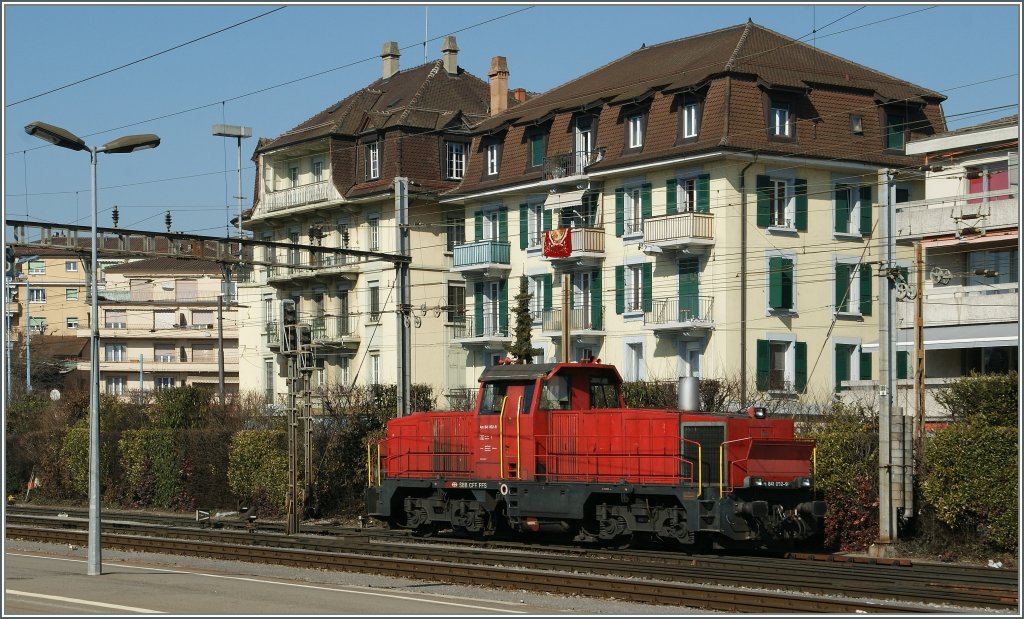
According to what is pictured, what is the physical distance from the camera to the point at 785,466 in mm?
24984

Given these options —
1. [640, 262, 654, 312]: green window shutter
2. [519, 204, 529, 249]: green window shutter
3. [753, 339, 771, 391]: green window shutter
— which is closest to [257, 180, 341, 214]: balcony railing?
[519, 204, 529, 249]: green window shutter

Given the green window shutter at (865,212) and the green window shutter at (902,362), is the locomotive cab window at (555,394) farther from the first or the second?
the green window shutter at (865,212)

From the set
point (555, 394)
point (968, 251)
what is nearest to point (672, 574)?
point (555, 394)

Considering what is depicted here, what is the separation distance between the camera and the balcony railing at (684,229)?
4528 centimetres

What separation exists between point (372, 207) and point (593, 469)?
3655cm

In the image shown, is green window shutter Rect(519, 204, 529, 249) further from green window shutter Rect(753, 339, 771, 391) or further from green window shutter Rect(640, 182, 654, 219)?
green window shutter Rect(753, 339, 771, 391)

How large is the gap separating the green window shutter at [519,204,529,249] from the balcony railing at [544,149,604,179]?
2390 millimetres

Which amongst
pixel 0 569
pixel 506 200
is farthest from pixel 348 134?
pixel 0 569

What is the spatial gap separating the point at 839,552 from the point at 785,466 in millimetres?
3034

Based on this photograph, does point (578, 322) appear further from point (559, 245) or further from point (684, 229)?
point (684, 229)

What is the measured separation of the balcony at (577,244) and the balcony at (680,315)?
Answer: 333 centimetres

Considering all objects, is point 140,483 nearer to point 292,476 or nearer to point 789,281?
point 292,476

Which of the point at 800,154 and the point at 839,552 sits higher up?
the point at 800,154

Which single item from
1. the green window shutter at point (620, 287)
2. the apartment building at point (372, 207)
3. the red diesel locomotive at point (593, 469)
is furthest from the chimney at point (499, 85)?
the red diesel locomotive at point (593, 469)
